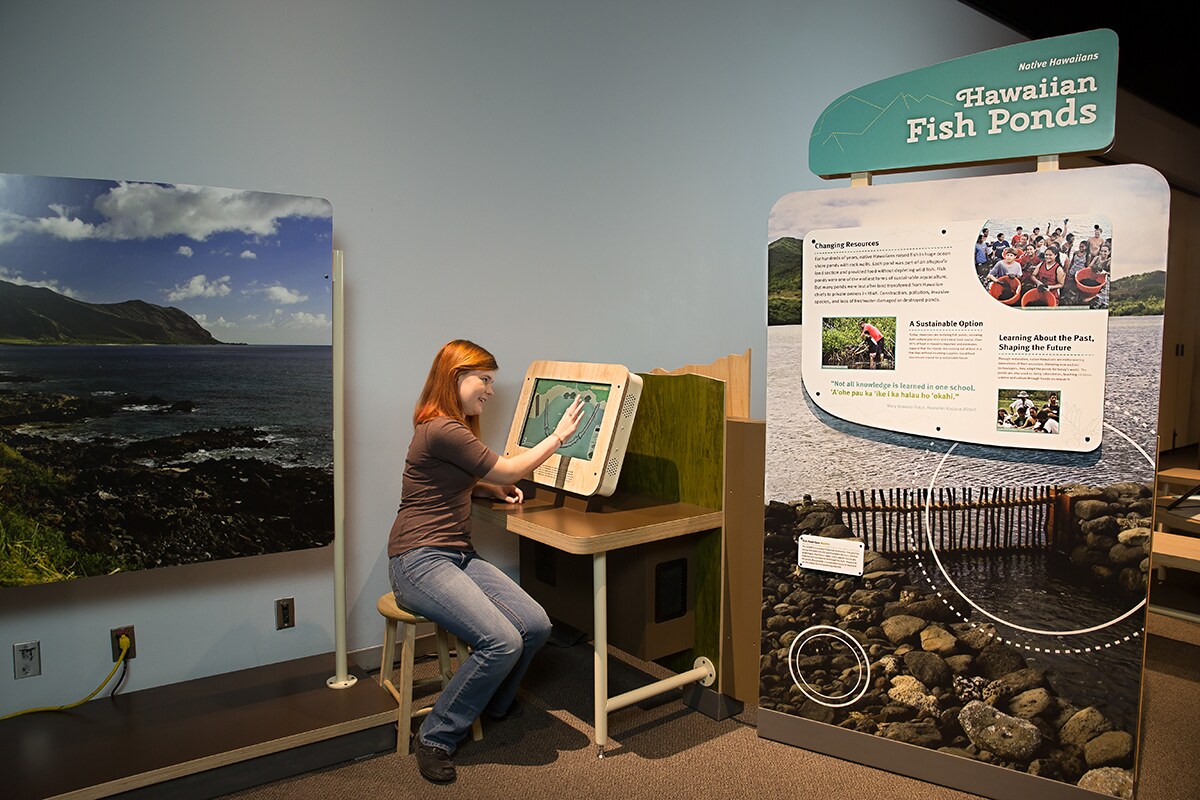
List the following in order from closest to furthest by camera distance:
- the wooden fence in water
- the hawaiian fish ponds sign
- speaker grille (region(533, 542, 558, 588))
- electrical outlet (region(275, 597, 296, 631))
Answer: the hawaiian fish ponds sign, the wooden fence in water, electrical outlet (region(275, 597, 296, 631)), speaker grille (region(533, 542, 558, 588))

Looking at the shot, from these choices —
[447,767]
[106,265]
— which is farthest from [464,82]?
[447,767]

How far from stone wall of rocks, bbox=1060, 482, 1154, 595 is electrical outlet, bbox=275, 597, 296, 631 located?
2619mm

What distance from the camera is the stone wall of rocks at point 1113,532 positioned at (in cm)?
225

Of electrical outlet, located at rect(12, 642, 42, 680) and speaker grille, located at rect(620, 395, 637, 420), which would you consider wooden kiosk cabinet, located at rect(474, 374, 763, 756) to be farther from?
electrical outlet, located at rect(12, 642, 42, 680)

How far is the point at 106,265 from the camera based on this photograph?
2.57 m

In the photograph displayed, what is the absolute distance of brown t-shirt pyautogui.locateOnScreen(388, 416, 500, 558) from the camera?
2.68 meters

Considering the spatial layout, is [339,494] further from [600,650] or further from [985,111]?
[985,111]

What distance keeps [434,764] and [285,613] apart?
93cm

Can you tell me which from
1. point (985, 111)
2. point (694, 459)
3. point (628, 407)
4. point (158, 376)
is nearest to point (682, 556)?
point (694, 459)

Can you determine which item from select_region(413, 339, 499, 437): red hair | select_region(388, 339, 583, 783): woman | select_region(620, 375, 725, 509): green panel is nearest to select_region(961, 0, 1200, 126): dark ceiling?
select_region(620, 375, 725, 509): green panel

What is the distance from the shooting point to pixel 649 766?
2635mm

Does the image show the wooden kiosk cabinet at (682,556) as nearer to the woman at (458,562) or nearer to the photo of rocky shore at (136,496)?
the woman at (458,562)

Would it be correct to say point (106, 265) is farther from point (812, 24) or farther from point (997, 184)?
point (812, 24)

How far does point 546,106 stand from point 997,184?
2.05 meters
